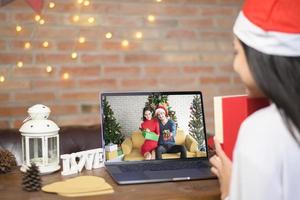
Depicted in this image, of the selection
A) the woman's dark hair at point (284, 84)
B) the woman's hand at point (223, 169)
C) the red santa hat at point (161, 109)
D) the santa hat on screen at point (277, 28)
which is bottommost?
the woman's hand at point (223, 169)

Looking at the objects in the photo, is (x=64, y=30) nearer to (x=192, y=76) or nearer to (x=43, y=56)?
(x=43, y=56)

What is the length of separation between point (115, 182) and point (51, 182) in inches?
8.6

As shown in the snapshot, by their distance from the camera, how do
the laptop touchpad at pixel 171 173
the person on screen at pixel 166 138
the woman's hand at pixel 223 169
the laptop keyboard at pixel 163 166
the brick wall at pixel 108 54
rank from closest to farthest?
the woman's hand at pixel 223 169 → the laptop touchpad at pixel 171 173 → the laptop keyboard at pixel 163 166 → the person on screen at pixel 166 138 → the brick wall at pixel 108 54

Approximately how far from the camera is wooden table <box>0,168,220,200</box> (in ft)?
3.91

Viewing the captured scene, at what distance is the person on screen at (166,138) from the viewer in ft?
5.16

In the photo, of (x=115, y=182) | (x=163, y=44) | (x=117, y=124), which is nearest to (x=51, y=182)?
(x=115, y=182)

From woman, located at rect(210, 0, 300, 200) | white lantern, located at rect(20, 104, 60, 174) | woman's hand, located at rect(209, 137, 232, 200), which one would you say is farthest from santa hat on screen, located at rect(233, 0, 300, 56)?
white lantern, located at rect(20, 104, 60, 174)

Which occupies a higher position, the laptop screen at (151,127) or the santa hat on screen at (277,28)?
the santa hat on screen at (277,28)

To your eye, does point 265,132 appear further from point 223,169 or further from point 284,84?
point 223,169

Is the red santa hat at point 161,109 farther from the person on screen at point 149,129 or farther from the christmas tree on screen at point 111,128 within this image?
the christmas tree on screen at point 111,128

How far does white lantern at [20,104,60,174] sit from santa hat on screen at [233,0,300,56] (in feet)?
2.86

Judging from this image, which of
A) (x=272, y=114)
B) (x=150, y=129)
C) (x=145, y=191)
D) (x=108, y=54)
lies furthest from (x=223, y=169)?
(x=108, y=54)

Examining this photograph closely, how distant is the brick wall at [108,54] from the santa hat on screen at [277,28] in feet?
4.66

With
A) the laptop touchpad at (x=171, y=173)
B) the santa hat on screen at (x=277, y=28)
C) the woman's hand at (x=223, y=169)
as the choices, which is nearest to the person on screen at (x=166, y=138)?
the laptop touchpad at (x=171, y=173)
